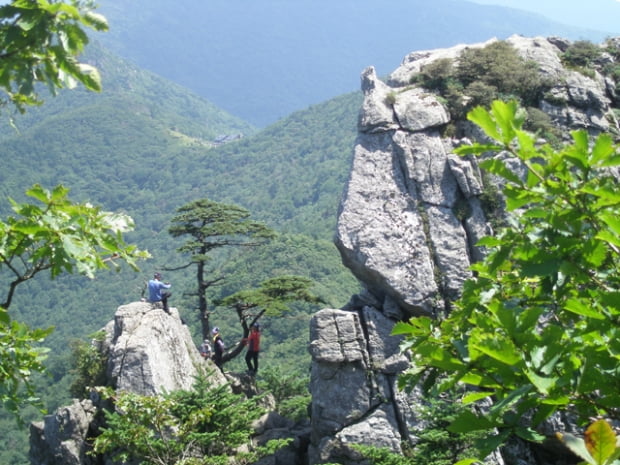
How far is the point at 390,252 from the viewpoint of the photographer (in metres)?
13.8

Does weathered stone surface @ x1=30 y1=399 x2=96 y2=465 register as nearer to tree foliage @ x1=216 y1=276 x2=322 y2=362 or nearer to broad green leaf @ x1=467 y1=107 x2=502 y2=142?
tree foliage @ x1=216 y1=276 x2=322 y2=362

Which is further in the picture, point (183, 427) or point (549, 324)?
point (183, 427)

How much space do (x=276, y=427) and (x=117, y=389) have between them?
3754 mm

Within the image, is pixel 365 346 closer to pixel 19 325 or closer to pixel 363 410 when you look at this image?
pixel 363 410

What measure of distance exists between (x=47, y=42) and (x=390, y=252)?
37.4ft

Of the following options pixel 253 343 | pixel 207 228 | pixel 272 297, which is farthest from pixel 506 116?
pixel 207 228

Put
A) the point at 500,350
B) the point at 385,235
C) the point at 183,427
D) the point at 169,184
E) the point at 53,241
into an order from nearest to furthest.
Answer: the point at 500,350, the point at 53,241, the point at 183,427, the point at 385,235, the point at 169,184

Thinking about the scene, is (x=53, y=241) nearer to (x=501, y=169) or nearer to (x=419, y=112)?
(x=501, y=169)

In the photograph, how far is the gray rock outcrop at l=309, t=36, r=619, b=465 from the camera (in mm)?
13102

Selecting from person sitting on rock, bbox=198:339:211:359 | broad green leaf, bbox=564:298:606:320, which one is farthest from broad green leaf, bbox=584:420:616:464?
person sitting on rock, bbox=198:339:211:359

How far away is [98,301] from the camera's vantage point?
67.5m

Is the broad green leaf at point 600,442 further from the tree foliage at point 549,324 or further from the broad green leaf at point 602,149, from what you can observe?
the broad green leaf at point 602,149

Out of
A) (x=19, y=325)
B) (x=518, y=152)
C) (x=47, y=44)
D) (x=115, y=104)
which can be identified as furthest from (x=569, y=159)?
(x=115, y=104)

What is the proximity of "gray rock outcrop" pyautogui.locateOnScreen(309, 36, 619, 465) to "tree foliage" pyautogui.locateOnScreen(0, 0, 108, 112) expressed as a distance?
34.5 feet
